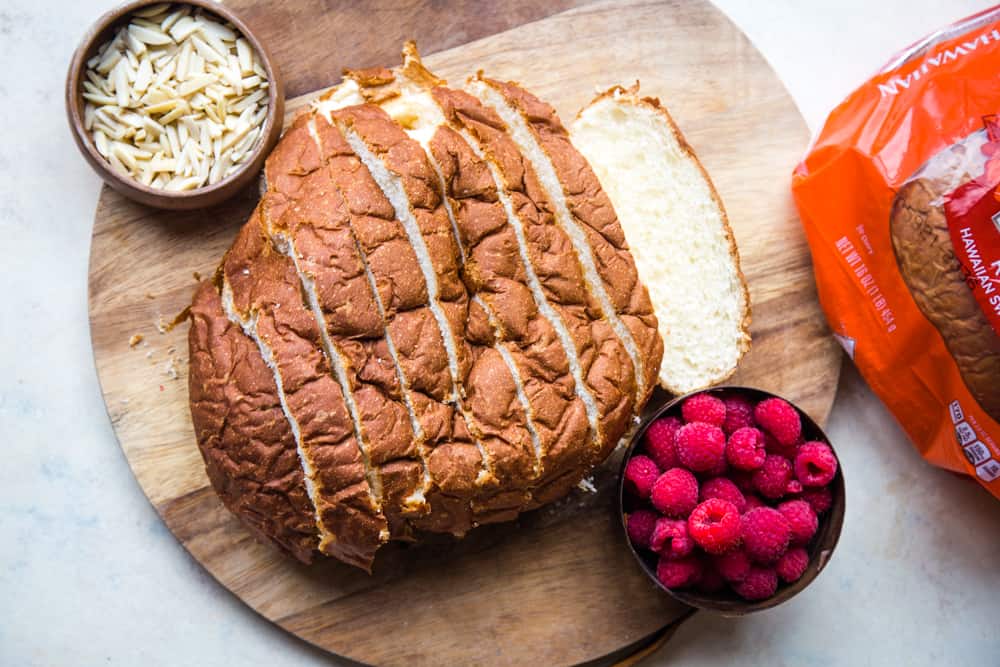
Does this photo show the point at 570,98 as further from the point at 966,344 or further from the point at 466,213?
the point at 966,344

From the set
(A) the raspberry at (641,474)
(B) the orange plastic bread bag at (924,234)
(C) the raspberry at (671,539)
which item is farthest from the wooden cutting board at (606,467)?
(C) the raspberry at (671,539)

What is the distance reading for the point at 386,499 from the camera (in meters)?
2.42

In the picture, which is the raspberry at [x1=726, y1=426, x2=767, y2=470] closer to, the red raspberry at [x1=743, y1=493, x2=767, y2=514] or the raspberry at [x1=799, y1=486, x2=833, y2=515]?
the red raspberry at [x1=743, y1=493, x2=767, y2=514]

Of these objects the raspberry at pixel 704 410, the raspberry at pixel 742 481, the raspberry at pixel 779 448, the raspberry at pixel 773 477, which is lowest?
the raspberry at pixel 742 481

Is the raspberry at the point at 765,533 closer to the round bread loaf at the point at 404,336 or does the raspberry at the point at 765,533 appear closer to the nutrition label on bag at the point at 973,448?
the round bread loaf at the point at 404,336

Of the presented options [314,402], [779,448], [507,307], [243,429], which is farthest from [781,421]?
[243,429]

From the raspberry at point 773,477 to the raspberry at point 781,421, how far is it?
0.23 feet

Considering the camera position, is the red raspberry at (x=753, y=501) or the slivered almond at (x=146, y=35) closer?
the red raspberry at (x=753, y=501)

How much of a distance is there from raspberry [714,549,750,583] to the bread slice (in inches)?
23.4

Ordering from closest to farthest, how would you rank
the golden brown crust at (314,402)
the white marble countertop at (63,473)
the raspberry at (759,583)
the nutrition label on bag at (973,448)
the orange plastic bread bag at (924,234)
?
the golden brown crust at (314,402), the raspberry at (759,583), the orange plastic bread bag at (924,234), the nutrition label on bag at (973,448), the white marble countertop at (63,473)

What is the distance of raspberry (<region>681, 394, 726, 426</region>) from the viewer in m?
2.62

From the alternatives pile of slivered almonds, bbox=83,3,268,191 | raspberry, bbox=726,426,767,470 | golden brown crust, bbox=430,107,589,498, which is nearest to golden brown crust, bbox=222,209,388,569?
golden brown crust, bbox=430,107,589,498

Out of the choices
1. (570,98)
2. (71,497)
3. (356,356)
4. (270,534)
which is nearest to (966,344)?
(570,98)

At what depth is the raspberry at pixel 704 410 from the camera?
262 centimetres
